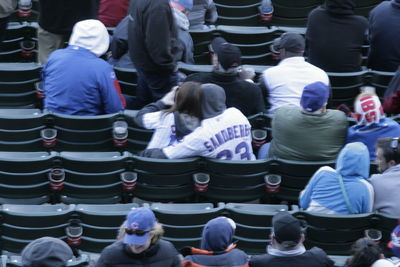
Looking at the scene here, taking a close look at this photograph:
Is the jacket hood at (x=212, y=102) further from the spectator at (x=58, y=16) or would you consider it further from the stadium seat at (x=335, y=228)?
the spectator at (x=58, y=16)

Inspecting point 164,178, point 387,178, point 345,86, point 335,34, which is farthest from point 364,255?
point 335,34

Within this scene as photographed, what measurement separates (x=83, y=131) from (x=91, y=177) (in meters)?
0.54

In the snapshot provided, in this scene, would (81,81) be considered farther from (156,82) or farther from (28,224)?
(28,224)

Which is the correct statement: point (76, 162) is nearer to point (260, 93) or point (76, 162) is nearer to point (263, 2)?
point (260, 93)

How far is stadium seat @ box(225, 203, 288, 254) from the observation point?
6.63m

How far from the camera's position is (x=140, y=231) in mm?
5617

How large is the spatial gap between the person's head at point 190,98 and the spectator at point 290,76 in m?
1.08

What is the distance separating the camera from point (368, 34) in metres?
8.97

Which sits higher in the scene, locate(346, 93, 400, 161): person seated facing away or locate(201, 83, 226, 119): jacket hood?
locate(201, 83, 226, 119): jacket hood

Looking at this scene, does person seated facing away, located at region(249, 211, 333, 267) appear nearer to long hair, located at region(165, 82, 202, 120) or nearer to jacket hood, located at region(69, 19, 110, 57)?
long hair, located at region(165, 82, 202, 120)

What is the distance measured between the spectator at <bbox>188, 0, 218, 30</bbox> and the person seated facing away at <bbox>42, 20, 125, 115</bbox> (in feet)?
4.86

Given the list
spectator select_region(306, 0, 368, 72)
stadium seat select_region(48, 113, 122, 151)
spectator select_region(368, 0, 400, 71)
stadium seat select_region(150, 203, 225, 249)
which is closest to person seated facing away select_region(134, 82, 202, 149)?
stadium seat select_region(48, 113, 122, 151)

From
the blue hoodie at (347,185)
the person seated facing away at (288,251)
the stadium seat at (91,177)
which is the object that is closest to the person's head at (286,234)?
the person seated facing away at (288,251)

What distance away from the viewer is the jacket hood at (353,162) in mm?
6645
